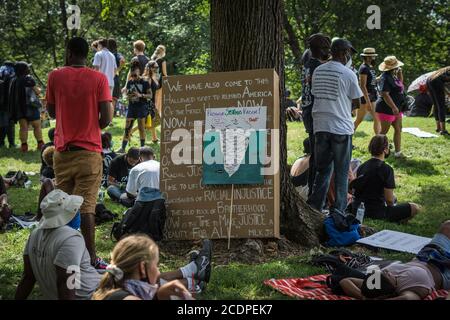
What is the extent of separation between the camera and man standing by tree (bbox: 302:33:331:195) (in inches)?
351

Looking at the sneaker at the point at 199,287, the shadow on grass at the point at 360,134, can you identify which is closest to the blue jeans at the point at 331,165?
the sneaker at the point at 199,287

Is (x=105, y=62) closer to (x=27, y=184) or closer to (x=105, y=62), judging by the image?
(x=105, y=62)

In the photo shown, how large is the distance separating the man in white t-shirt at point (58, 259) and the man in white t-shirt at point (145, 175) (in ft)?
8.83

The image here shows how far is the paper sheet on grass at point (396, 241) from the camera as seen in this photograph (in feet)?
24.2

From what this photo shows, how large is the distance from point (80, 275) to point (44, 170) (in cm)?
561

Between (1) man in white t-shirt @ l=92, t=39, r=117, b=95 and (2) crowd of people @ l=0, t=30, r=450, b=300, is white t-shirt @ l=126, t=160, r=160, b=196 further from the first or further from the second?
(1) man in white t-shirt @ l=92, t=39, r=117, b=95

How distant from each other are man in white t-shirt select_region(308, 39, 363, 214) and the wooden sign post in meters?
0.94

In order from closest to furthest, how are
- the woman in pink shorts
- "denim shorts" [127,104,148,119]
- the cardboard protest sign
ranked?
1. the cardboard protest sign
2. the woman in pink shorts
3. "denim shorts" [127,104,148,119]

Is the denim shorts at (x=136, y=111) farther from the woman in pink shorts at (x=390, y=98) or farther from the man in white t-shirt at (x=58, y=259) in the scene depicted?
the man in white t-shirt at (x=58, y=259)

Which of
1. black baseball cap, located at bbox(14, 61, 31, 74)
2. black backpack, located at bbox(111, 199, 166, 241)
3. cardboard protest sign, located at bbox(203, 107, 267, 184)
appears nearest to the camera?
cardboard protest sign, located at bbox(203, 107, 267, 184)

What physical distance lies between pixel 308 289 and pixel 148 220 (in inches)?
83.2

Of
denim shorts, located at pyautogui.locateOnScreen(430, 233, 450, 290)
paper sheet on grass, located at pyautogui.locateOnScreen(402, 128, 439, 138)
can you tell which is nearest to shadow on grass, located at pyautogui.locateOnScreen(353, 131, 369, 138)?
paper sheet on grass, located at pyautogui.locateOnScreen(402, 128, 439, 138)

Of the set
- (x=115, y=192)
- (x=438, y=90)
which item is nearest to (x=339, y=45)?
(x=115, y=192)

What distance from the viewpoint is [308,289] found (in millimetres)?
6004
